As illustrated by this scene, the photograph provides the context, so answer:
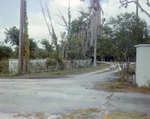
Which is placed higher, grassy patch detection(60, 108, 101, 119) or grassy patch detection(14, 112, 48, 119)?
grassy patch detection(60, 108, 101, 119)

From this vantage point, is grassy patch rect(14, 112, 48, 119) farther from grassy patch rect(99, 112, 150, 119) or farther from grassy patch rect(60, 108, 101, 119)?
grassy patch rect(99, 112, 150, 119)

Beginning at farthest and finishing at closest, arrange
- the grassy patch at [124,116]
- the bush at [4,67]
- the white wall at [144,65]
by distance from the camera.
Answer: the bush at [4,67]
the white wall at [144,65]
the grassy patch at [124,116]

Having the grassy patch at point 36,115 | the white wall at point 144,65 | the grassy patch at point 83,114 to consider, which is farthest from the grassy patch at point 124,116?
the white wall at point 144,65

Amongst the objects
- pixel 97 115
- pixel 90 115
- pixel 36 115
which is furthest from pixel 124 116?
pixel 36 115

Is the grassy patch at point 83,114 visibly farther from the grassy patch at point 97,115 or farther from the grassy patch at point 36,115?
the grassy patch at point 36,115

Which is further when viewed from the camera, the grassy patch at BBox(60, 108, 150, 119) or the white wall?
the white wall

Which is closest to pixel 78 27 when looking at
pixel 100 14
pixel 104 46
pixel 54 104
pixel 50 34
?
pixel 100 14

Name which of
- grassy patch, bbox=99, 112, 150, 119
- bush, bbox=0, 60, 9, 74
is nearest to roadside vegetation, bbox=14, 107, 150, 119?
grassy patch, bbox=99, 112, 150, 119

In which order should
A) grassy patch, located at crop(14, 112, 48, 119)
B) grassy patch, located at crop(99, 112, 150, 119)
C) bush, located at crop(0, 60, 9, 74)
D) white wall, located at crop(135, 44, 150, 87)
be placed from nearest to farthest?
grassy patch, located at crop(99, 112, 150, 119), grassy patch, located at crop(14, 112, 48, 119), white wall, located at crop(135, 44, 150, 87), bush, located at crop(0, 60, 9, 74)

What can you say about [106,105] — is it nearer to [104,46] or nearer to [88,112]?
[88,112]

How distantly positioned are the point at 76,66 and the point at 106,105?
2016 cm

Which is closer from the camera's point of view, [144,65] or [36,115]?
[36,115]

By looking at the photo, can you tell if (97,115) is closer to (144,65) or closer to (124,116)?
(124,116)

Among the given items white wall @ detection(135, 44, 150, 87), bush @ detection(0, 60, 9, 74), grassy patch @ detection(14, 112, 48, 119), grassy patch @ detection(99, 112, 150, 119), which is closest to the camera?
grassy patch @ detection(99, 112, 150, 119)
